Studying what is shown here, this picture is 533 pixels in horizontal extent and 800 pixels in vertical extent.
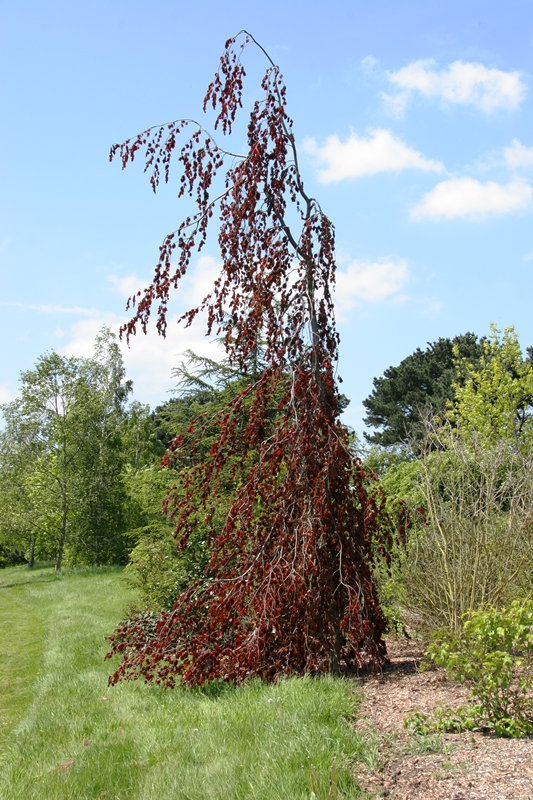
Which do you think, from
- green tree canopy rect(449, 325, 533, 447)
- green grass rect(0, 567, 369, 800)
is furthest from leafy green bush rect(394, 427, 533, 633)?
green tree canopy rect(449, 325, 533, 447)

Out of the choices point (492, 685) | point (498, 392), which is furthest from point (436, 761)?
point (498, 392)

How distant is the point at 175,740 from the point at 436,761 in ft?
5.85

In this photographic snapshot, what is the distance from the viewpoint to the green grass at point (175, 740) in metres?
3.32

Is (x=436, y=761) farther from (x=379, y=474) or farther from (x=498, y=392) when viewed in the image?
(x=498, y=392)

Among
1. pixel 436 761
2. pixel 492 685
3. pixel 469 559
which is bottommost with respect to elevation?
pixel 436 761

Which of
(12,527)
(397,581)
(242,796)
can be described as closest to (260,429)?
(397,581)

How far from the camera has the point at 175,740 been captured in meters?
4.29

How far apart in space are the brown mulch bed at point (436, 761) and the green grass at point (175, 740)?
0.49 ft

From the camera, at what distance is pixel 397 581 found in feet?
20.9

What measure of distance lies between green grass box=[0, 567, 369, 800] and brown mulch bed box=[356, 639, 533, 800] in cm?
15

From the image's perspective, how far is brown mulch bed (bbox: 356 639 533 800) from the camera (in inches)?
115

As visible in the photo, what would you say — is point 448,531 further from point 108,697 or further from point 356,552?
point 108,697

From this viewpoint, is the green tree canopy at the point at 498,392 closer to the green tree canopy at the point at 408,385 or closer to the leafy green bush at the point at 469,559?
the green tree canopy at the point at 408,385

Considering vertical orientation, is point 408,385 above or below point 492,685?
above
